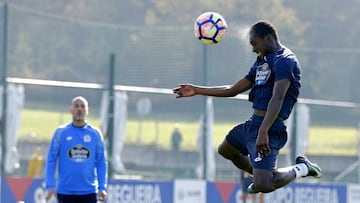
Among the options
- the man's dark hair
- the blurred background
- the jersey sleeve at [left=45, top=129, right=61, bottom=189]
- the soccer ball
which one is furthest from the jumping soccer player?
the blurred background

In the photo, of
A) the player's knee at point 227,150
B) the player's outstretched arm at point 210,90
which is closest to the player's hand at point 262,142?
the player's knee at point 227,150

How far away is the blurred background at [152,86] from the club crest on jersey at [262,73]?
9.58 metres

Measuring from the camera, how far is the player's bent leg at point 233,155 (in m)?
11.8

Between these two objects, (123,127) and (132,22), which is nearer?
(123,127)

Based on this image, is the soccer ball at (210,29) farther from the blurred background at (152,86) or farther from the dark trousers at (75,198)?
the blurred background at (152,86)

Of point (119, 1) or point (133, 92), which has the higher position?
point (119, 1)

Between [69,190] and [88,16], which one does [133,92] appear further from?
[88,16]

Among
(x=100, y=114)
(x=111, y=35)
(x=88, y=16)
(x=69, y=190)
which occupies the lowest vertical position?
(x=69, y=190)

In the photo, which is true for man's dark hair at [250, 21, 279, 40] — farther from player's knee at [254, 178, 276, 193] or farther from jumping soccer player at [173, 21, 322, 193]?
player's knee at [254, 178, 276, 193]

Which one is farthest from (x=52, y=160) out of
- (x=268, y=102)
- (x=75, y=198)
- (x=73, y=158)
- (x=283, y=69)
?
(x=283, y=69)

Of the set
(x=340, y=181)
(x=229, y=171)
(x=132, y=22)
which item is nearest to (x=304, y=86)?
(x=340, y=181)

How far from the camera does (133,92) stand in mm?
23281

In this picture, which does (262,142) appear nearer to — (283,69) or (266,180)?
(266,180)

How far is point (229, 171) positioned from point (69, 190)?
36.4ft
